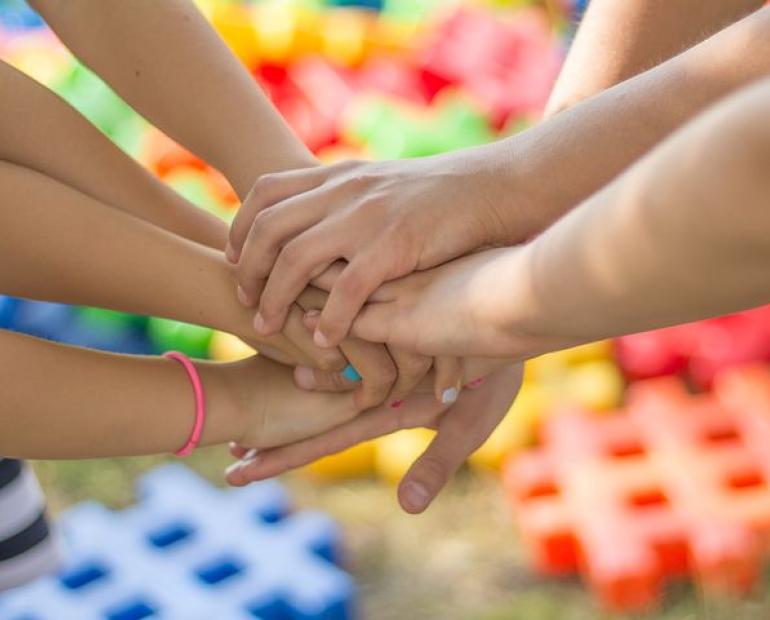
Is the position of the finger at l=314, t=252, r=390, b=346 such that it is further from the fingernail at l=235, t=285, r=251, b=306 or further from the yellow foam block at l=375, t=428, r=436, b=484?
the yellow foam block at l=375, t=428, r=436, b=484

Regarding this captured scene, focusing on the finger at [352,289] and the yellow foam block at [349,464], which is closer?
the finger at [352,289]

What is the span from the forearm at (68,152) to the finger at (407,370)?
0.25m

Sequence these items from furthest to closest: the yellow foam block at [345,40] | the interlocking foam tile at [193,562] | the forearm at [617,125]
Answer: the yellow foam block at [345,40]
the interlocking foam tile at [193,562]
the forearm at [617,125]

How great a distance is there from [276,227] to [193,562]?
539 millimetres

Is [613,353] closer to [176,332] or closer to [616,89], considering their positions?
[176,332]

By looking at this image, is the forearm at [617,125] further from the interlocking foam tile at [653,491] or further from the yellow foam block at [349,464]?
the yellow foam block at [349,464]

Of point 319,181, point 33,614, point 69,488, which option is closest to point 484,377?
point 319,181

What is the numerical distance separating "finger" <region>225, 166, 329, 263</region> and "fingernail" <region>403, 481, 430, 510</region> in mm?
250

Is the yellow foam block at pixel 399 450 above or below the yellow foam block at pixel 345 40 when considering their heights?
below

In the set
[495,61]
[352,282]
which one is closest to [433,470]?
[352,282]

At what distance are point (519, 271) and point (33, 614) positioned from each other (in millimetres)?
768

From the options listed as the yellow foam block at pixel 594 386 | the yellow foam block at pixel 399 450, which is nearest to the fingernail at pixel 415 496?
the yellow foam block at pixel 399 450

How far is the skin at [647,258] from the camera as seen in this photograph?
2.18 feet

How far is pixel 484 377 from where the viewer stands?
117 centimetres
